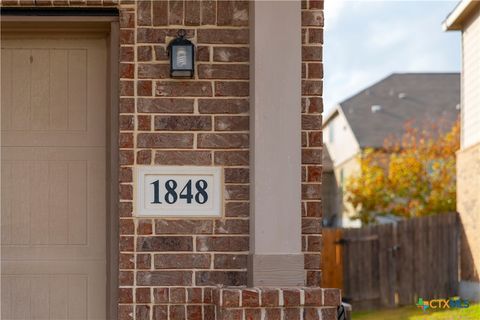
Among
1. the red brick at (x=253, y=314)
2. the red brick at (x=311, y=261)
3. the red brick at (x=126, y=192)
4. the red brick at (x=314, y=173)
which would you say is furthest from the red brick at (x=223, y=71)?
the red brick at (x=253, y=314)

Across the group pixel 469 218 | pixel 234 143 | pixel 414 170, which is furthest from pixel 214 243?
pixel 414 170

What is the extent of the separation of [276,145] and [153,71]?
787mm

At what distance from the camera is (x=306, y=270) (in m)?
4.85

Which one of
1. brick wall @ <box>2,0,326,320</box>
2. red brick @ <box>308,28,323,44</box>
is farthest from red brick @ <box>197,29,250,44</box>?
red brick @ <box>308,28,323,44</box>

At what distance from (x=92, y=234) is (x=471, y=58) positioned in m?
12.7

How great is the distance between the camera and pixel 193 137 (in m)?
4.91

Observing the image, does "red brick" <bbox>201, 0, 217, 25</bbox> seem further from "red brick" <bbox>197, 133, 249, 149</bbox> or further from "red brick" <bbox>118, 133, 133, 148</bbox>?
"red brick" <bbox>118, 133, 133, 148</bbox>

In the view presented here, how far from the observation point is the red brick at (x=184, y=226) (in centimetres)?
488

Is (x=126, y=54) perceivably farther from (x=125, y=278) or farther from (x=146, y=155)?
(x=125, y=278)

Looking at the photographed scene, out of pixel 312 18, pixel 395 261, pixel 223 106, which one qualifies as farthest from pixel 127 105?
pixel 395 261

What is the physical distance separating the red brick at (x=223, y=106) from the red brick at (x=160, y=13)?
48 cm

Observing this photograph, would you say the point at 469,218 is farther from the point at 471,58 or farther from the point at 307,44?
the point at 307,44

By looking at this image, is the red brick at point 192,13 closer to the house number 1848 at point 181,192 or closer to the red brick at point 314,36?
the red brick at point 314,36

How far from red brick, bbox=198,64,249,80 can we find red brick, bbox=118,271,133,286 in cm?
113
